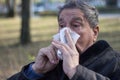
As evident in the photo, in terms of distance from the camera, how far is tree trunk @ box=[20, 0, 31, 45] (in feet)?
52.8

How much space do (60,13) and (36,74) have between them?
55cm

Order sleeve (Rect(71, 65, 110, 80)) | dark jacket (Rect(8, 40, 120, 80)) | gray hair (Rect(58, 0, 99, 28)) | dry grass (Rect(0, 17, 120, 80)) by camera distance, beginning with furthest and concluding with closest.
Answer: dry grass (Rect(0, 17, 120, 80)) → gray hair (Rect(58, 0, 99, 28)) → dark jacket (Rect(8, 40, 120, 80)) → sleeve (Rect(71, 65, 110, 80))

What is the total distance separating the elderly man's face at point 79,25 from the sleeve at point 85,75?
0.26 meters

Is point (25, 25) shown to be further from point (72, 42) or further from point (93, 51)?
point (72, 42)

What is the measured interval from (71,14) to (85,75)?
527 mm

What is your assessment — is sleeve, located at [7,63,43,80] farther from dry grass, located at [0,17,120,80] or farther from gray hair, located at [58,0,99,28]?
dry grass, located at [0,17,120,80]

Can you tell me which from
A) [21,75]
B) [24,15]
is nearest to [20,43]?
[24,15]

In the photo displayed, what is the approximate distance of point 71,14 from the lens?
3.39 meters

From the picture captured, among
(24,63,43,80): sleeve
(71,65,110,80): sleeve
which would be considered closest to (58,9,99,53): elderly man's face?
(71,65,110,80): sleeve

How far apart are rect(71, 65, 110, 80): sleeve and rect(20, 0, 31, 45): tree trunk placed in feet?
42.4

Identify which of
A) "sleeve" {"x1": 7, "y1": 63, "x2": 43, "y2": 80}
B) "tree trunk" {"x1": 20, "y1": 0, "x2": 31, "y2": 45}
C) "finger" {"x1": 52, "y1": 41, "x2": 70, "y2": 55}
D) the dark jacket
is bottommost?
"tree trunk" {"x1": 20, "y1": 0, "x2": 31, "y2": 45}

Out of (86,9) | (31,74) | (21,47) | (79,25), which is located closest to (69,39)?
(79,25)

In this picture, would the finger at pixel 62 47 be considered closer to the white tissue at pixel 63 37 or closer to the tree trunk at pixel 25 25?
the white tissue at pixel 63 37

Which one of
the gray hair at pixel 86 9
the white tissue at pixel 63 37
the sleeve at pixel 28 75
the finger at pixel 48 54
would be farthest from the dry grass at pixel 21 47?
the white tissue at pixel 63 37
